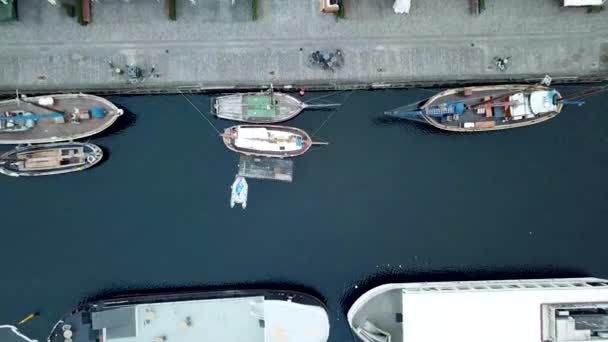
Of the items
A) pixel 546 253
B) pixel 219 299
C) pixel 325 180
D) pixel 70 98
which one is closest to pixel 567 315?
pixel 546 253

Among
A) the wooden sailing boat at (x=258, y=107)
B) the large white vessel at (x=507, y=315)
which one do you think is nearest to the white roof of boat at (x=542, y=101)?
→ the large white vessel at (x=507, y=315)

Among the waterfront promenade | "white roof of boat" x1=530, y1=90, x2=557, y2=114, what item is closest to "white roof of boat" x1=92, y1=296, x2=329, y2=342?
the waterfront promenade

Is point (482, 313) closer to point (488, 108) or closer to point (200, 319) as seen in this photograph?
point (488, 108)

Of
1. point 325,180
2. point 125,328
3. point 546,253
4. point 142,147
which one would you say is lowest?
point 125,328

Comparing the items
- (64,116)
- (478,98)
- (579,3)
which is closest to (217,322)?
(64,116)

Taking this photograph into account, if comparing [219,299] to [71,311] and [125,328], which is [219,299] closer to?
[125,328]

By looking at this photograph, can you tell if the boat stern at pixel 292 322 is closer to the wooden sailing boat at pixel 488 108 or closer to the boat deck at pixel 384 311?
the boat deck at pixel 384 311
